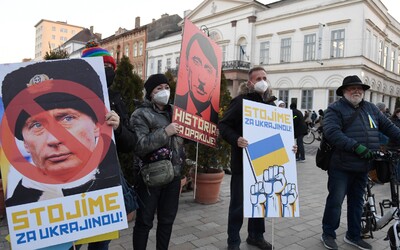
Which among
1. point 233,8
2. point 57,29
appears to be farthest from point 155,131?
point 57,29

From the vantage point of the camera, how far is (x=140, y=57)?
43.1m

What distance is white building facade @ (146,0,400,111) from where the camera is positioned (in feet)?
75.6

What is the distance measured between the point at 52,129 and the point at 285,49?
27.3 m

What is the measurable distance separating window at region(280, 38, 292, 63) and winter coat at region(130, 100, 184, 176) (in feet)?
84.8

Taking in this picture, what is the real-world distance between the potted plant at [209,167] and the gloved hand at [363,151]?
7.58 feet

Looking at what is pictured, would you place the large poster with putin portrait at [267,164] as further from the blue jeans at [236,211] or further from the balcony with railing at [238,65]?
the balcony with railing at [238,65]

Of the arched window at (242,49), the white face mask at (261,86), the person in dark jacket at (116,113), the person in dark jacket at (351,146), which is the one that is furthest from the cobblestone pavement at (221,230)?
the arched window at (242,49)

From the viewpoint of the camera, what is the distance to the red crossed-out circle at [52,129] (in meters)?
1.78

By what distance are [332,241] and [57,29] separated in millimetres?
108891

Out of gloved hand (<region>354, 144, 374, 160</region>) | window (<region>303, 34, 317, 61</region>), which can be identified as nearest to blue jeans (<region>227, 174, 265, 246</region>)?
gloved hand (<region>354, 144, 374, 160</region>)

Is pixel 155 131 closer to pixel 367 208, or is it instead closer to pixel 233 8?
pixel 367 208

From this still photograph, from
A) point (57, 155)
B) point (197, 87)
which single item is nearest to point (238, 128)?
point (197, 87)

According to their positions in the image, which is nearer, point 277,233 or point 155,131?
point 155,131

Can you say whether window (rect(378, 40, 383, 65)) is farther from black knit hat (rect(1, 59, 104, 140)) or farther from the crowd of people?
black knit hat (rect(1, 59, 104, 140))
